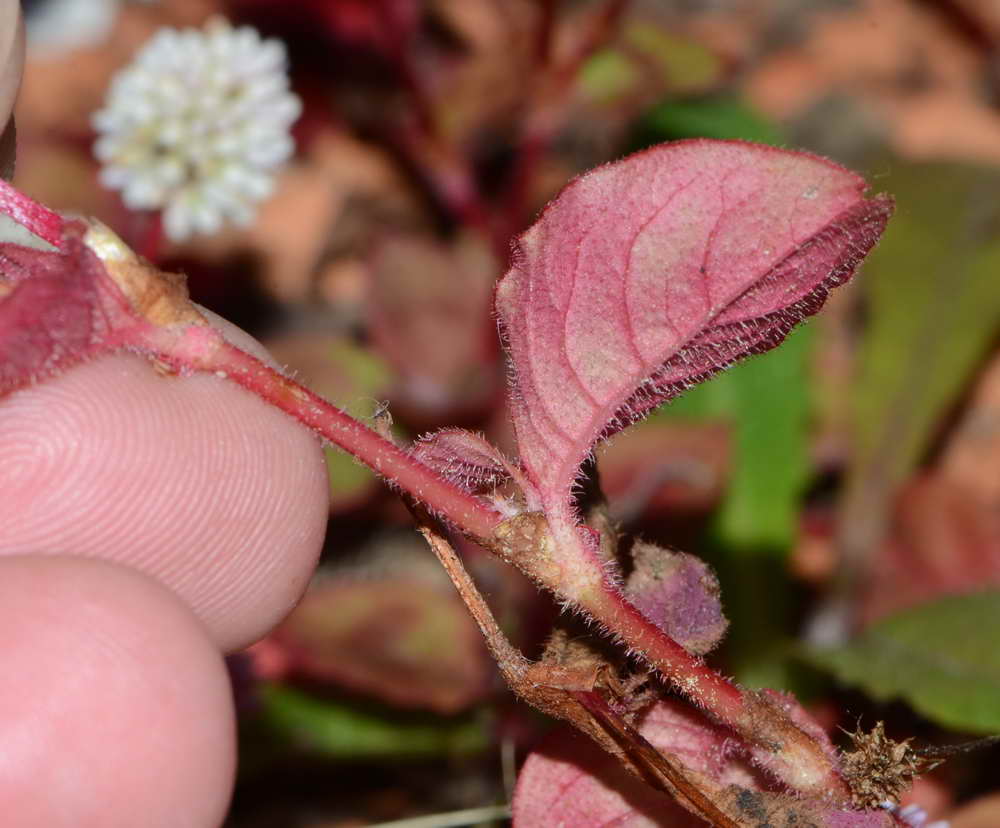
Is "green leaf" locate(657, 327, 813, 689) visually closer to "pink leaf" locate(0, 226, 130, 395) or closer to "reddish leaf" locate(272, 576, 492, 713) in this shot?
"reddish leaf" locate(272, 576, 492, 713)

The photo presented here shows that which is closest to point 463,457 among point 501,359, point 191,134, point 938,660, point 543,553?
point 543,553

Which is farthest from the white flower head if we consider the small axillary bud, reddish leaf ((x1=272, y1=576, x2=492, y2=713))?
the small axillary bud

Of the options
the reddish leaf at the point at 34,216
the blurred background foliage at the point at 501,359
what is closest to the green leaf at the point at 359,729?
the blurred background foliage at the point at 501,359

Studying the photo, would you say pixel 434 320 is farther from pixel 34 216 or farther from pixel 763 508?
pixel 34 216

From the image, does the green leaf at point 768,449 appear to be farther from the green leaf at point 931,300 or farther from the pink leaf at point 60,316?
the pink leaf at point 60,316

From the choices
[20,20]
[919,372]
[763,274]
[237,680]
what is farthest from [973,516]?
[20,20]

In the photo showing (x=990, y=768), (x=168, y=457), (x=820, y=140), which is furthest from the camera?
(x=820, y=140)

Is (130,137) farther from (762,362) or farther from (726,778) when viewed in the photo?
(726,778)
